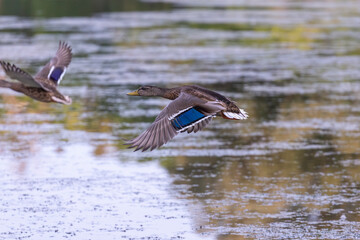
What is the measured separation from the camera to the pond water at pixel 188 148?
34.5ft

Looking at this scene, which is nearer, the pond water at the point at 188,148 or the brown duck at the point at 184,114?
the brown duck at the point at 184,114

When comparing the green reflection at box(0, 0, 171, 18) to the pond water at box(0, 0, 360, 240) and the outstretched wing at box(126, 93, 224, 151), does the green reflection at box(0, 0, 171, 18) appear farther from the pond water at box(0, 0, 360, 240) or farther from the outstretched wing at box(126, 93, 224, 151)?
the outstretched wing at box(126, 93, 224, 151)

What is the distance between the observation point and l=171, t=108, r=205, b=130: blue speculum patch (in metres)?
8.88

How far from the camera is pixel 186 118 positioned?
8969mm

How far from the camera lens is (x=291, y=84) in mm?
21453

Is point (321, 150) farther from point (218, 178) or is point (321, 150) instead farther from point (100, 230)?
point (100, 230)

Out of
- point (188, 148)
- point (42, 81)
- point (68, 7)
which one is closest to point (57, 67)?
point (42, 81)

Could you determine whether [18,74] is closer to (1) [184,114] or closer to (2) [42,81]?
(2) [42,81]

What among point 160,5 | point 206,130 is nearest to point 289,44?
point 206,130

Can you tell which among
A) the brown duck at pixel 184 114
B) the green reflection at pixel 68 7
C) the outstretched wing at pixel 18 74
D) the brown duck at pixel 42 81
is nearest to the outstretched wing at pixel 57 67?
the brown duck at pixel 42 81

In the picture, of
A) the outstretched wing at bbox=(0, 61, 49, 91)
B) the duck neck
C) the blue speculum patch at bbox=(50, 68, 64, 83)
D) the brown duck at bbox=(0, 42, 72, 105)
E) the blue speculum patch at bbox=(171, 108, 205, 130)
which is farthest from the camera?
the blue speculum patch at bbox=(50, 68, 64, 83)

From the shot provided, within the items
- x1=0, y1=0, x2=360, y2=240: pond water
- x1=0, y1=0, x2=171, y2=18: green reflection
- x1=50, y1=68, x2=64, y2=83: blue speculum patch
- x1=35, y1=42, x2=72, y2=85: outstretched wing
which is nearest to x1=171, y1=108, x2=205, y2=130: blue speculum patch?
x1=0, y1=0, x2=360, y2=240: pond water

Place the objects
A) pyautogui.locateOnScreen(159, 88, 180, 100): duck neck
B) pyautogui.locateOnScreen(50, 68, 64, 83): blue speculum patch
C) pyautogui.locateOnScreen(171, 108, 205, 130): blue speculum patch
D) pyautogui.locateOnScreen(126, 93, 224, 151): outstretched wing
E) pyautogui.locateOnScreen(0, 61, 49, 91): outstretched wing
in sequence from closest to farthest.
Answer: pyautogui.locateOnScreen(126, 93, 224, 151): outstretched wing < pyautogui.locateOnScreen(171, 108, 205, 130): blue speculum patch < pyautogui.locateOnScreen(159, 88, 180, 100): duck neck < pyautogui.locateOnScreen(0, 61, 49, 91): outstretched wing < pyautogui.locateOnScreen(50, 68, 64, 83): blue speculum patch

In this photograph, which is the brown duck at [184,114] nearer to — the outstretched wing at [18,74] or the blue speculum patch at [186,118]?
the blue speculum patch at [186,118]
